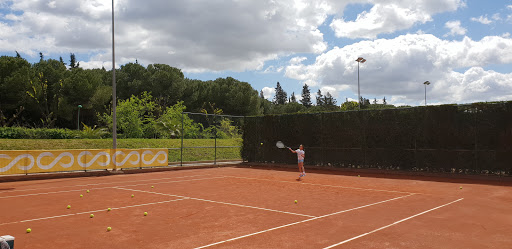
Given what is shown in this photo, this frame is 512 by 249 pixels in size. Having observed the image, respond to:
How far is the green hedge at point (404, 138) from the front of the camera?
17.2 meters

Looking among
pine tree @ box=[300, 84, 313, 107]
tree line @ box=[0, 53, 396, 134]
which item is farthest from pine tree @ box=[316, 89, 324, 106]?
tree line @ box=[0, 53, 396, 134]

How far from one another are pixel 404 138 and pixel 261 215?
13085 millimetres

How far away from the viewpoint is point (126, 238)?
283 inches

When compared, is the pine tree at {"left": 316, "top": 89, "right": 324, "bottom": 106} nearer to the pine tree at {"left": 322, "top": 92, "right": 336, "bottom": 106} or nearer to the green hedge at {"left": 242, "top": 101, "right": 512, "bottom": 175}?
the pine tree at {"left": 322, "top": 92, "right": 336, "bottom": 106}

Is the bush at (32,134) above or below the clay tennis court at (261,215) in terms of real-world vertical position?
above

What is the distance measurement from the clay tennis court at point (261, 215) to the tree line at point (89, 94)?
2379cm

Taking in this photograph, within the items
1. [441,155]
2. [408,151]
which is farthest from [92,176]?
[441,155]

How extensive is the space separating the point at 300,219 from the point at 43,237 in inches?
209

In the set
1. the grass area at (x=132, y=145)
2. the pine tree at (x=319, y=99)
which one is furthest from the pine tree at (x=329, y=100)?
the grass area at (x=132, y=145)

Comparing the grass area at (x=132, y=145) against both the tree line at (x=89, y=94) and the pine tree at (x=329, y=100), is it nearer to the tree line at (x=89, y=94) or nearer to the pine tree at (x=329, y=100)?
the tree line at (x=89, y=94)

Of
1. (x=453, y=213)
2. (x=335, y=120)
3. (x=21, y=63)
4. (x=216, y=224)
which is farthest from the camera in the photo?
(x=21, y=63)

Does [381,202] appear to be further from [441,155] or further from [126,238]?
[441,155]

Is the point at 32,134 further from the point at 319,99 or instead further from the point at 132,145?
the point at 319,99

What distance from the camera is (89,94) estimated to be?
151 ft
